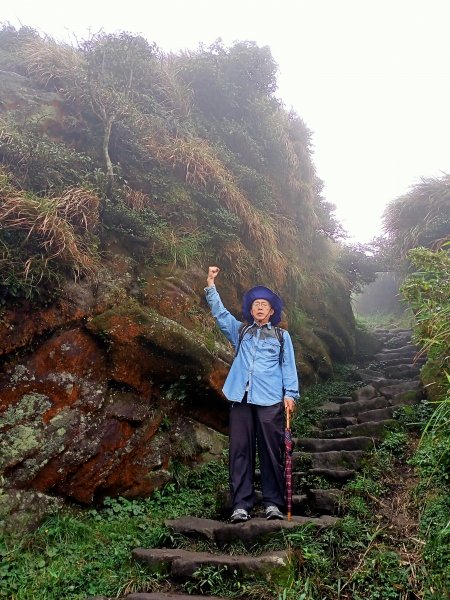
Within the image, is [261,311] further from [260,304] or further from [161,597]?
[161,597]

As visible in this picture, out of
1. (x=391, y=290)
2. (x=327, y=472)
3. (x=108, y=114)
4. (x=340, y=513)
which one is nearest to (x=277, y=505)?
(x=340, y=513)

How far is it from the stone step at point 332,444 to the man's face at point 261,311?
6.34 feet

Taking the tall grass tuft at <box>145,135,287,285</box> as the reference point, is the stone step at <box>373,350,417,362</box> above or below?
below

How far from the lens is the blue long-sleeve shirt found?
4364 mm

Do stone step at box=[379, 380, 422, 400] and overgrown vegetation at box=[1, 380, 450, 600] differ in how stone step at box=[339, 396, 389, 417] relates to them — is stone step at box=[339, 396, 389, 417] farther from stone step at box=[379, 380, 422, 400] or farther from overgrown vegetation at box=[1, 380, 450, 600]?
overgrown vegetation at box=[1, 380, 450, 600]

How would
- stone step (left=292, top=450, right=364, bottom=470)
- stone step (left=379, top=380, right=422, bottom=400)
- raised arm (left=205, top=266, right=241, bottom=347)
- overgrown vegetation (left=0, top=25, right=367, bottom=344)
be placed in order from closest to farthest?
raised arm (left=205, top=266, right=241, bottom=347)
stone step (left=292, top=450, right=364, bottom=470)
overgrown vegetation (left=0, top=25, right=367, bottom=344)
stone step (left=379, top=380, right=422, bottom=400)

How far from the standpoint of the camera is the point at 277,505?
4.02 meters

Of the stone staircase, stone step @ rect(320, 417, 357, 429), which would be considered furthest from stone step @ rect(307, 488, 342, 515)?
stone step @ rect(320, 417, 357, 429)

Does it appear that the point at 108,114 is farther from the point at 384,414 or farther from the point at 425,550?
the point at 425,550

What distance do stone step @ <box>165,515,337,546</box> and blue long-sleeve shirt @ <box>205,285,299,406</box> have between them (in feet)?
3.46

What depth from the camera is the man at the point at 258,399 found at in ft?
13.5

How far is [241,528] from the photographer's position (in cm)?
365

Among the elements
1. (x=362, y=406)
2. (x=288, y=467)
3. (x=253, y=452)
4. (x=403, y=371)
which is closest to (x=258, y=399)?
(x=253, y=452)

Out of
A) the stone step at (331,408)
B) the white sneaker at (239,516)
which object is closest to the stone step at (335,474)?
the white sneaker at (239,516)
